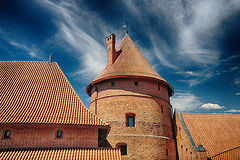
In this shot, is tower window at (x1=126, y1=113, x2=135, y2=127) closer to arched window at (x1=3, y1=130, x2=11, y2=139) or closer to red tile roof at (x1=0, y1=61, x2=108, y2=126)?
red tile roof at (x1=0, y1=61, x2=108, y2=126)

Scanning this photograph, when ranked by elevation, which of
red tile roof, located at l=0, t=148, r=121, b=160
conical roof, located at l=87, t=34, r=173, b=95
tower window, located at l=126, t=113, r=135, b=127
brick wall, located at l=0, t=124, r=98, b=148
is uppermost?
conical roof, located at l=87, t=34, r=173, b=95

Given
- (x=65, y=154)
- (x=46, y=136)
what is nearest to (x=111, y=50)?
(x=46, y=136)

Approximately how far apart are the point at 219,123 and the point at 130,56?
963cm

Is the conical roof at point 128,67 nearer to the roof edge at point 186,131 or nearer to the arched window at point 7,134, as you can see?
the roof edge at point 186,131

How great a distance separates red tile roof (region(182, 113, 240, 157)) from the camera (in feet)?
51.1

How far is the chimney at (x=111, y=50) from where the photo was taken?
1818 cm

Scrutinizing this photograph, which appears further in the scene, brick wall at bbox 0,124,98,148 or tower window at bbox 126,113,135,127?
tower window at bbox 126,113,135,127

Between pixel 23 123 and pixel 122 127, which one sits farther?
pixel 122 127

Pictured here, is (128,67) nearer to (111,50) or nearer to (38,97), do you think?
(111,50)

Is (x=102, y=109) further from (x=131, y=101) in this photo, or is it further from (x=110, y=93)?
(x=131, y=101)

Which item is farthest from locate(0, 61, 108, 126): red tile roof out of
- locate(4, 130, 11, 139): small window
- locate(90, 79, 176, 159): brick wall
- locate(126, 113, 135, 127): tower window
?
locate(126, 113, 135, 127): tower window

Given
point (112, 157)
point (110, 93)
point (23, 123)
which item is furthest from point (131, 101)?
point (23, 123)

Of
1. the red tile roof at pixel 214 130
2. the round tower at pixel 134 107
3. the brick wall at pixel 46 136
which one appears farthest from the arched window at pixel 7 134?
the red tile roof at pixel 214 130

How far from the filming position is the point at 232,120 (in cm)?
1794
